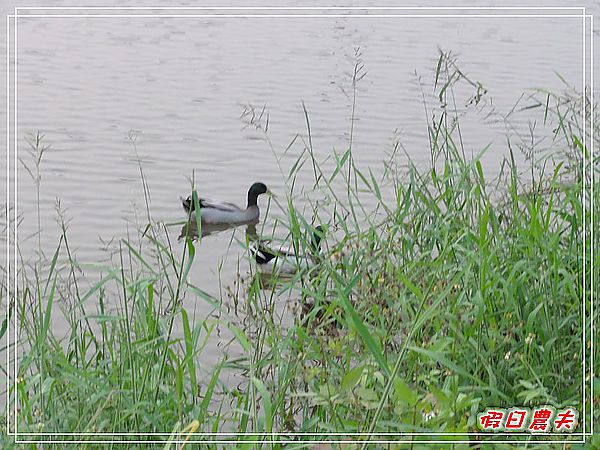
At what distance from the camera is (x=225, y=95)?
6934 mm

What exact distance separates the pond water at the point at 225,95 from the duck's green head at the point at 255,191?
0.08 meters

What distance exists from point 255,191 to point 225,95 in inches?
28.4

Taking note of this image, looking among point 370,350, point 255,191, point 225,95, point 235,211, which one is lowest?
point 235,211

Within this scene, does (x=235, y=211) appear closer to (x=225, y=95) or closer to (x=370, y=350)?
(x=225, y=95)

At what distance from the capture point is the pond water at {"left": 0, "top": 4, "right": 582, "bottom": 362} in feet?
20.5

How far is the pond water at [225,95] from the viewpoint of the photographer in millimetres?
6254

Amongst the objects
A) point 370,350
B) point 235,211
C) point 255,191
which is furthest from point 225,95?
point 370,350

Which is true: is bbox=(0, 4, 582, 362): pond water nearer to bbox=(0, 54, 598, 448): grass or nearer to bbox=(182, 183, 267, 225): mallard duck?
bbox=(182, 183, 267, 225): mallard duck

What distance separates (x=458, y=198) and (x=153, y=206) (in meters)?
3.04

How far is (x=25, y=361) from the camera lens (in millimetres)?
2785

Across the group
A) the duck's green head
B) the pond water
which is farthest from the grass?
the duck's green head

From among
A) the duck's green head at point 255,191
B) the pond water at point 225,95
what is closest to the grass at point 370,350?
the pond water at point 225,95

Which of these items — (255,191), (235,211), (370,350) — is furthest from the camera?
(235,211)

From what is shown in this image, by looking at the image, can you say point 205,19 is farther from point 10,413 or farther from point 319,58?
point 10,413
